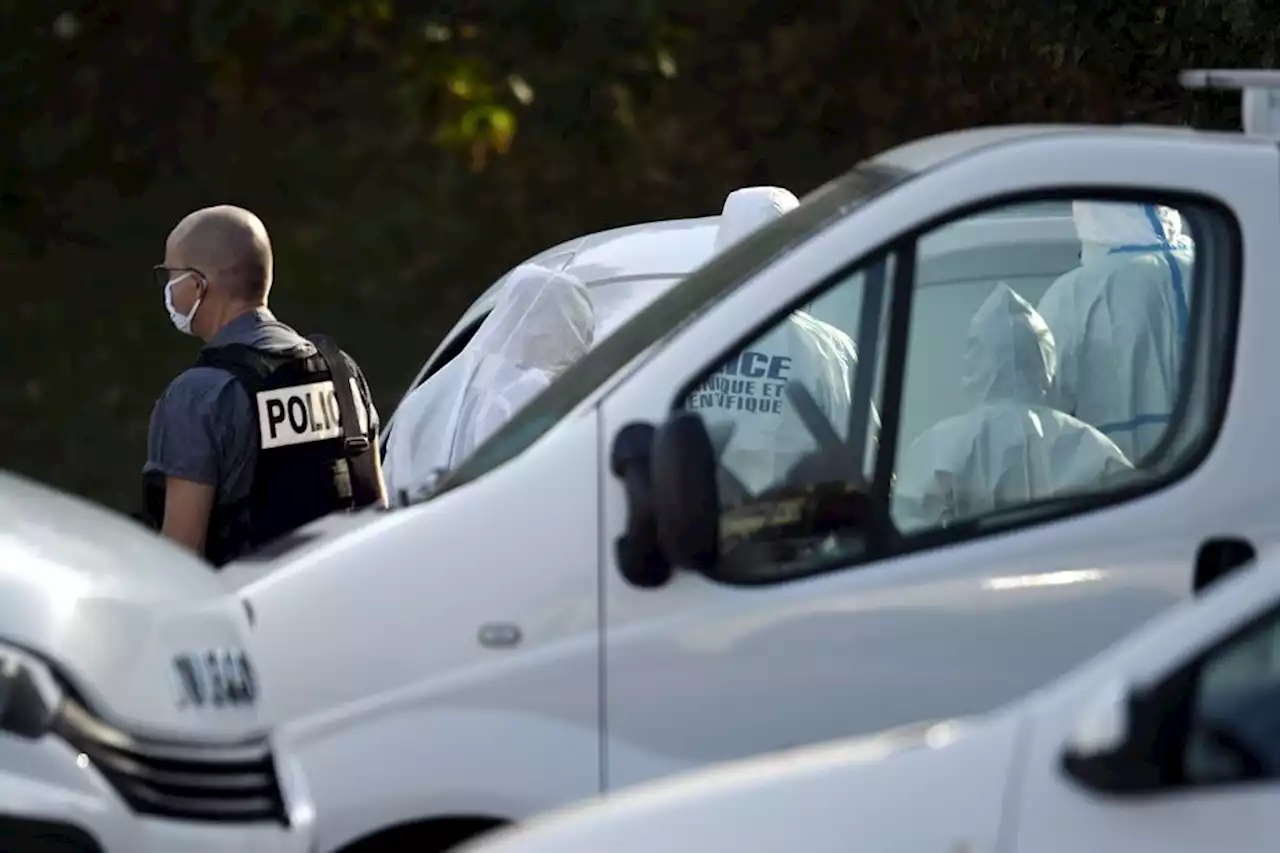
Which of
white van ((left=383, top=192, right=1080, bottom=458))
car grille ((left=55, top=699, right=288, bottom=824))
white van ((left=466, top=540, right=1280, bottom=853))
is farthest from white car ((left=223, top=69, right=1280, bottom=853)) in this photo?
white van ((left=466, top=540, right=1280, bottom=853))

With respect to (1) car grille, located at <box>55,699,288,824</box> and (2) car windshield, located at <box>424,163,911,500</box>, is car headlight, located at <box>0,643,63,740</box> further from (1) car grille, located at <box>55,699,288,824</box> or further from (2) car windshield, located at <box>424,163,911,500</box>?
(2) car windshield, located at <box>424,163,911,500</box>

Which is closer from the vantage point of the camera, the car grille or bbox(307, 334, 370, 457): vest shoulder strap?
the car grille

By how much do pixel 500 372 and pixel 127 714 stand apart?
7.66ft

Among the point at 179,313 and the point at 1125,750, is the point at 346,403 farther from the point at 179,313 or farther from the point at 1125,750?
the point at 1125,750

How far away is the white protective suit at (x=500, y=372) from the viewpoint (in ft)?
18.9

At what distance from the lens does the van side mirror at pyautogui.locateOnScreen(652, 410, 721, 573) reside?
370 cm

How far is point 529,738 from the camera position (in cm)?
390

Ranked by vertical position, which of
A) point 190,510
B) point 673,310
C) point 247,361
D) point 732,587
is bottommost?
point 190,510

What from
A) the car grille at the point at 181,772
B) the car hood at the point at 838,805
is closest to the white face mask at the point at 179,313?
the car grille at the point at 181,772

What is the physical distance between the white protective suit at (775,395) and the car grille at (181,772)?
0.93 metres

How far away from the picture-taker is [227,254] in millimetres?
5566

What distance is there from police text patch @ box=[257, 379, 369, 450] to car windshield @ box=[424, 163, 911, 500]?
1.18 meters

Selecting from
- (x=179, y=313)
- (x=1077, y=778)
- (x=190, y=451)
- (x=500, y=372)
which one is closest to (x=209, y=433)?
(x=190, y=451)

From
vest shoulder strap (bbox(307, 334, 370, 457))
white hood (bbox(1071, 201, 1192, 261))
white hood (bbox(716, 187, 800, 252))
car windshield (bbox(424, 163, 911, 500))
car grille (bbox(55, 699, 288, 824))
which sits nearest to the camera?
car grille (bbox(55, 699, 288, 824))
